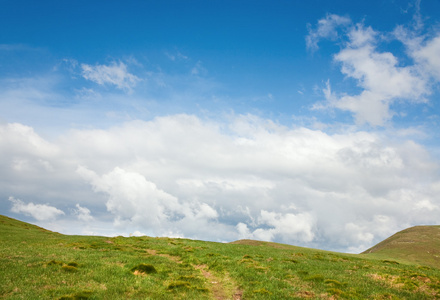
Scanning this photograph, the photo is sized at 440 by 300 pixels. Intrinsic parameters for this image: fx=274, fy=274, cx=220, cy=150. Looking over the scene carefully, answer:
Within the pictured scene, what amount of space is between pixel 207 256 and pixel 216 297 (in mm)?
14702

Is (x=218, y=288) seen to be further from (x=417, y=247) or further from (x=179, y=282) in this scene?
(x=417, y=247)

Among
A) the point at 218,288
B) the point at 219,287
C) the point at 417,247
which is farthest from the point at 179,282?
the point at 417,247

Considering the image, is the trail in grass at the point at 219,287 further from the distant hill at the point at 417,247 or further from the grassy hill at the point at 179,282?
the distant hill at the point at 417,247

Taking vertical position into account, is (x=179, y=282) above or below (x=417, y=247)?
below

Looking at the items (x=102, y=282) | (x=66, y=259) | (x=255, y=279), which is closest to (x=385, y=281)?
(x=255, y=279)

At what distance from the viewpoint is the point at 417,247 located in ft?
255

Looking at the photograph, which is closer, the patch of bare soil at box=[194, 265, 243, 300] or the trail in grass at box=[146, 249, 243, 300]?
the patch of bare soil at box=[194, 265, 243, 300]

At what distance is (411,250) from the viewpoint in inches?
2968

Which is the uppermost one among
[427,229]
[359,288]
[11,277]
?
[427,229]

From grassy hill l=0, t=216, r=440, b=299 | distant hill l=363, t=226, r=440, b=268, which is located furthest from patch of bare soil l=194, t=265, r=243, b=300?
distant hill l=363, t=226, r=440, b=268

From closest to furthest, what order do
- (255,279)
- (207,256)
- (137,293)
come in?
(137,293) → (255,279) → (207,256)

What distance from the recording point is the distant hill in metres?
67.6

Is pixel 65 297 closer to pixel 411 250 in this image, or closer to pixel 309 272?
pixel 309 272

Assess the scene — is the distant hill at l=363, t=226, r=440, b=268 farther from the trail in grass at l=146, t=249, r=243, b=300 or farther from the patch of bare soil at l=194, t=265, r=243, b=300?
the patch of bare soil at l=194, t=265, r=243, b=300
